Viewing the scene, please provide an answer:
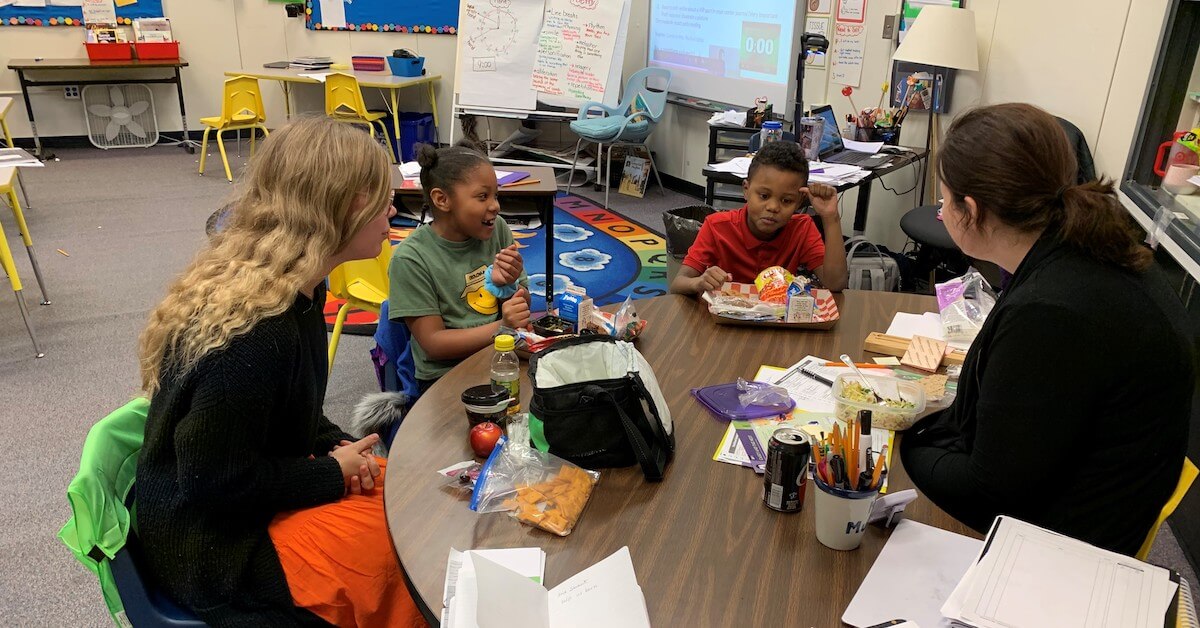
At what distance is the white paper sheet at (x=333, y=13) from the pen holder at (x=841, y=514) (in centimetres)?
726

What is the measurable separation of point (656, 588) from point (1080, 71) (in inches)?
125

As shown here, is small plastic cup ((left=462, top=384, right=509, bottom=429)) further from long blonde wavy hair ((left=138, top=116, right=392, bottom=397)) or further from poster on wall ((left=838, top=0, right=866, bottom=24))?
poster on wall ((left=838, top=0, right=866, bottom=24))

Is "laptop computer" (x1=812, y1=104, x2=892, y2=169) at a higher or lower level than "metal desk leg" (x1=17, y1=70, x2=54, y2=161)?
higher

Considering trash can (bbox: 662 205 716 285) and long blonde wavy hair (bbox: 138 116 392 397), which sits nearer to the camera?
long blonde wavy hair (bbox: 138 116 392 397)

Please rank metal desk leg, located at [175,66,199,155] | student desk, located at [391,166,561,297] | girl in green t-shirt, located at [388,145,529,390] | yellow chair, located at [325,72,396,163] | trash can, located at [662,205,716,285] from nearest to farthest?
girl in green t-shirt, located at [388,145,529,390], trash can, located at [662,205,716,285], student desk, located at [391,166,561,297], yellow chair, located at [325,72,396,163], metal desk leg, located at [175,66,199,155]

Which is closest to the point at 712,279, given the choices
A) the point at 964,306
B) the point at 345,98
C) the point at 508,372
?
the point at 964,306

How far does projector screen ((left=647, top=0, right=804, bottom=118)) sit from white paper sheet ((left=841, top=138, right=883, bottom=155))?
1.52 feet

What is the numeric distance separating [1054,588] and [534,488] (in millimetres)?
682

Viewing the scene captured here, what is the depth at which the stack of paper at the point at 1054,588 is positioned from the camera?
82 centimetres

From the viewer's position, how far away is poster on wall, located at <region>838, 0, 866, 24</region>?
4352 millimetres

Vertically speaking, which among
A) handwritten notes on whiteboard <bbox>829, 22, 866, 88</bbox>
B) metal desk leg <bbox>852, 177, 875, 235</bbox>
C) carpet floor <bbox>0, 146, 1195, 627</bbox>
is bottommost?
carpet floor <bbox>0, 146, 1195, 627</bbox>

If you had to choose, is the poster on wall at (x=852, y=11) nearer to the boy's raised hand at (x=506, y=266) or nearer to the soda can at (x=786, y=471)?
the boy's raised hand at (x=506, y=266)

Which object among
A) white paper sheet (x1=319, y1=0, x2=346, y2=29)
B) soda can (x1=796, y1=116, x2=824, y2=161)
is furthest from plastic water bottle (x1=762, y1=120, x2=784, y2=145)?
white paper sheet (x1=319, y1=0, x2=346, y2=29)

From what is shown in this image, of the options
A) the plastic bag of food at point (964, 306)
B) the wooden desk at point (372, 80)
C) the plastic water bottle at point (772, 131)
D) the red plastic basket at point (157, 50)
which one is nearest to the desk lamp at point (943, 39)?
the plastic water bottle at point (772, 131)
